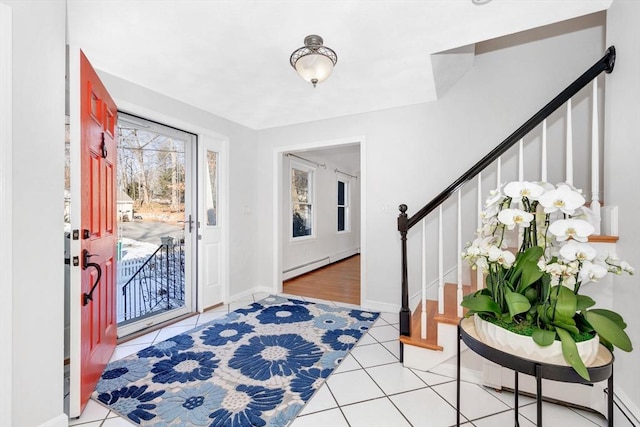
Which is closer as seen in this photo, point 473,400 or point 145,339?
point 473,400

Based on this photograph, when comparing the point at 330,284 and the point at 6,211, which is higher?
the point at 6,211

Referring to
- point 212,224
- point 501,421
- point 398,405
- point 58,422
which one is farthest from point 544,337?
point 212,224

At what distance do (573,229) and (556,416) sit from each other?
134 centimetres

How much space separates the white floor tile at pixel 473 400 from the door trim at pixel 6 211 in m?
2.23

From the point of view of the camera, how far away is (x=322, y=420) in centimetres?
158

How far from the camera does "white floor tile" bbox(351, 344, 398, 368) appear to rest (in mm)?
2188

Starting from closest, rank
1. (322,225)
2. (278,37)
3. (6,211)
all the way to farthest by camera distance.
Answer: (6,211), (278,37), (322,225)

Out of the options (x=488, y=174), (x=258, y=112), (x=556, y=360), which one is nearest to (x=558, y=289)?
(x=556, y=360)

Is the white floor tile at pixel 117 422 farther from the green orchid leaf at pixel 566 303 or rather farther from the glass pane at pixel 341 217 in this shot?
the glass pane at pixel 341 217

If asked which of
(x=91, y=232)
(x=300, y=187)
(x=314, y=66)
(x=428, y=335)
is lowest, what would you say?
(x=428, y=335)

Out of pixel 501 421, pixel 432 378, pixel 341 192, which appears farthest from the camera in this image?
pixel 341 192

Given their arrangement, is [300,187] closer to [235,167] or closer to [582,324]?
[235,167]

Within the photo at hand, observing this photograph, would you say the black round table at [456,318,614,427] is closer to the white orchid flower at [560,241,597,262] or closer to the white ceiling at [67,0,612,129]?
the white orchid flower at [560,241,597,262]

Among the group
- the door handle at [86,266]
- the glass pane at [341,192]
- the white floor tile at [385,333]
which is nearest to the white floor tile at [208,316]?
the door handle at [86,266]
